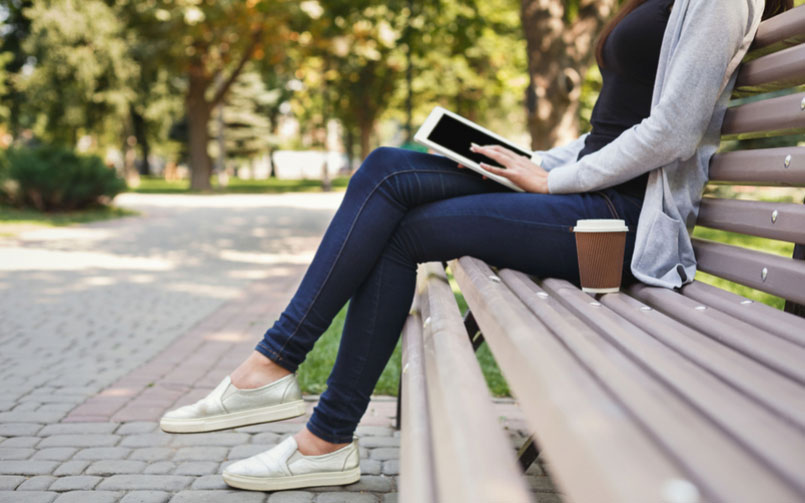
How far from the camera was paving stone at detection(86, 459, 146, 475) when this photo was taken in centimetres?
265

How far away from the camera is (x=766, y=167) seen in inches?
78.9

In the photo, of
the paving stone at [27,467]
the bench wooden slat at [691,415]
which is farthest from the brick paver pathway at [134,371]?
the bench wooden slat at [691,415]

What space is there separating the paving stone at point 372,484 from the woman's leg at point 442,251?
14.0 inches

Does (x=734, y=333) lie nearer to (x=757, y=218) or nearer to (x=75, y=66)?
(x=757, y=218)

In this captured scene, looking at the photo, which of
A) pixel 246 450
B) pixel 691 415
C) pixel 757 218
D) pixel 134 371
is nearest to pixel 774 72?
pixel 757 218

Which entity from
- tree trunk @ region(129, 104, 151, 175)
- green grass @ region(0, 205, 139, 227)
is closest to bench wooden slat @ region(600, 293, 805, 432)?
green grass @ region(0, 205, 139, 227)

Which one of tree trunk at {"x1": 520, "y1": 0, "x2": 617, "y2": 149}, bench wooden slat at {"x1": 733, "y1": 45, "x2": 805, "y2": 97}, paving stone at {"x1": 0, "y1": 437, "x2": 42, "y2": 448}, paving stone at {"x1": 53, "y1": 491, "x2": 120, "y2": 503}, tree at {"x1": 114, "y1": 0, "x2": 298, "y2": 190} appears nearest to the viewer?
bench wooden slat at {"x1": 733, "y1": 45, "x2": 805, "y2": 97}

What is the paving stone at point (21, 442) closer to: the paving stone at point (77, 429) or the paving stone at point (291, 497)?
the paving stone at point (77, 429)

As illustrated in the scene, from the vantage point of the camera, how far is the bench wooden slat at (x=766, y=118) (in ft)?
6.28

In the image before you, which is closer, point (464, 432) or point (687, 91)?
point (464, 432)

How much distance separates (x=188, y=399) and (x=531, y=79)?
200 inches

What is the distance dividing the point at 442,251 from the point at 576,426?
4.65 ft

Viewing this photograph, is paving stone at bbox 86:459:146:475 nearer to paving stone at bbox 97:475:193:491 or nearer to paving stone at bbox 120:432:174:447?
paving stone at bbox 97:475:193:491

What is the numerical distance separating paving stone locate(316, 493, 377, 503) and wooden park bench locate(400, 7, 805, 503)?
62 cm
